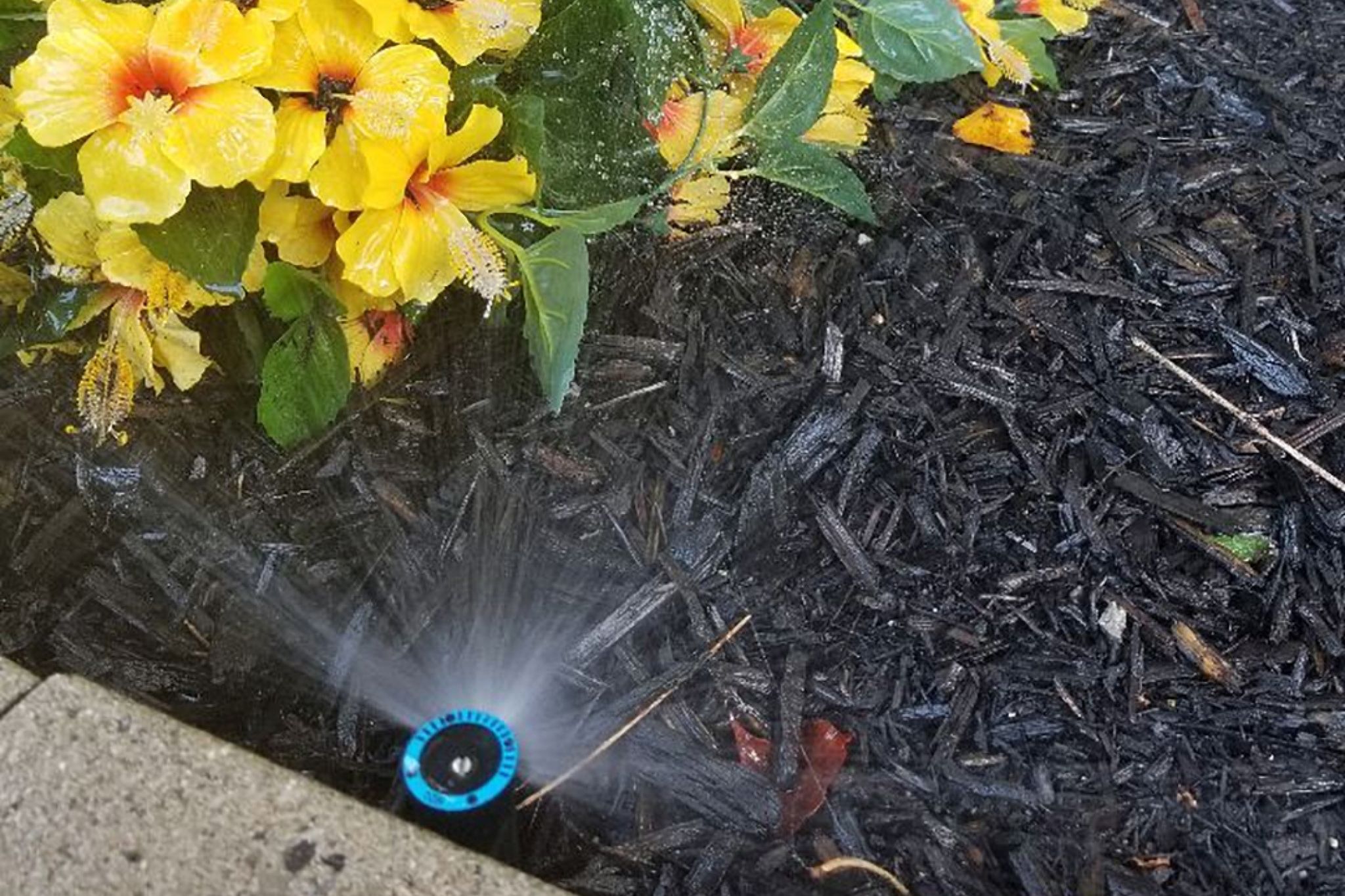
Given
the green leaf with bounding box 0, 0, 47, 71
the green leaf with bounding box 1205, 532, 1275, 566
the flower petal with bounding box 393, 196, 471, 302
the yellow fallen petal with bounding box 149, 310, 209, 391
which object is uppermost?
the green leaf with bounding box 0, 0, 47, 71

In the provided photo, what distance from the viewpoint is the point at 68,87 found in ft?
4.05

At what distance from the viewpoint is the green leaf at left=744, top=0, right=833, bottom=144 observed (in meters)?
1.63

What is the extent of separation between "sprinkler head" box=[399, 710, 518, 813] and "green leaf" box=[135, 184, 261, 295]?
512mm

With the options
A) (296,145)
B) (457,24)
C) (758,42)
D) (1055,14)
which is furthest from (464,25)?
(1055,14)

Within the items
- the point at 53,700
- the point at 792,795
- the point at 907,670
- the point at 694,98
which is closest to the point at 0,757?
the point at 53,700

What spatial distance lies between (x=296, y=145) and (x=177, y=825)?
0.66 meters

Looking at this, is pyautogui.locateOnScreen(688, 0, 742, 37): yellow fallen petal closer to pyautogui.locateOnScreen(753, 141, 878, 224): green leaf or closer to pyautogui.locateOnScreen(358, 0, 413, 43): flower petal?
pyautogui.locateOnScreen(753, 141, 878, 224): green leaf

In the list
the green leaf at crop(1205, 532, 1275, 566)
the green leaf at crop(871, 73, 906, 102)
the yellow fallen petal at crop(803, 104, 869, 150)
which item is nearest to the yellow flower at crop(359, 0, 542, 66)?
the yellow fallen petal at crop(803, 104, 869, 150)

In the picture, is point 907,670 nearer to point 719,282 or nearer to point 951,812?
point 951,812

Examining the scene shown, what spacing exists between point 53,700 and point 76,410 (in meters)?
0.66

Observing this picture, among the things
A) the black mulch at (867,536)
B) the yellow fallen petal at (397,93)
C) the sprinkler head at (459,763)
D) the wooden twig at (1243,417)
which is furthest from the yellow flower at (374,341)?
the wooden twig at (1243,417)

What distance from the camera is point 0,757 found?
4.02 ft

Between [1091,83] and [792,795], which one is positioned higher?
[1091,83]

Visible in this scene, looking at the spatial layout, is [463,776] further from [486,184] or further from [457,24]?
[457,24]
